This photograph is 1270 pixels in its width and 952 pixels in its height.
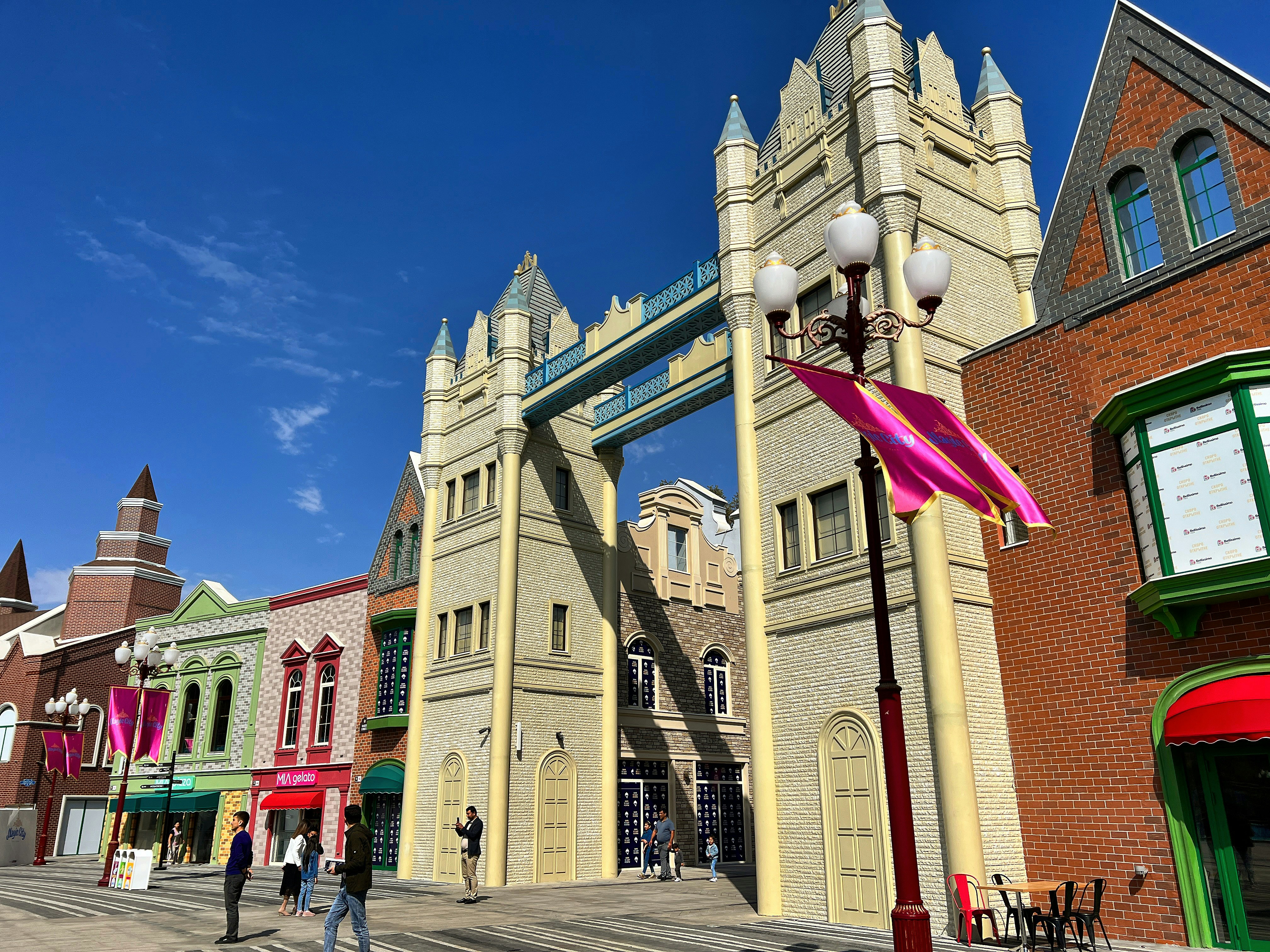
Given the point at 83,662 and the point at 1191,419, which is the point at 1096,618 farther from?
the point at 83,662

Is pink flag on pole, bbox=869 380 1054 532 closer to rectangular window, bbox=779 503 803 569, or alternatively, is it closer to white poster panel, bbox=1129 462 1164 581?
white poster panel, bbox=1129 462 1164 581

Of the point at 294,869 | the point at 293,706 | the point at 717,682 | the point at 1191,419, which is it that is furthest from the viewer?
the point at 293,706

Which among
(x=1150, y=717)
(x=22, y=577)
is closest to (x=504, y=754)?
(x=1150, y=717)

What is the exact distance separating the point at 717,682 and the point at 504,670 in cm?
1016

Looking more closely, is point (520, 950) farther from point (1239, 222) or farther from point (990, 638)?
point (1239, 222)

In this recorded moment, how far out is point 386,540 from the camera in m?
30.7

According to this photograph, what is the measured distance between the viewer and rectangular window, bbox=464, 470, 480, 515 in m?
26.4

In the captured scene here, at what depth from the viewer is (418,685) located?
26.0 metres

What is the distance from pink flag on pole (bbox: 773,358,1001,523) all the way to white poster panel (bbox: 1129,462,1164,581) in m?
5.59

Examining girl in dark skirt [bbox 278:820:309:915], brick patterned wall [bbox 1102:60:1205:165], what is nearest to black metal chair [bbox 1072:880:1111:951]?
brick patterned wall [bbox 1102:60:1205:165]

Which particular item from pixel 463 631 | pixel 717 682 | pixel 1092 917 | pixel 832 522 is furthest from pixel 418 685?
pixel 1092 917

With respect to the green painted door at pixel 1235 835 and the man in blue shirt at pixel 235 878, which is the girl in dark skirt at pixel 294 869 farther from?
the green painted door at pixel 1235 835

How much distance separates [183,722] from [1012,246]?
34245 mm

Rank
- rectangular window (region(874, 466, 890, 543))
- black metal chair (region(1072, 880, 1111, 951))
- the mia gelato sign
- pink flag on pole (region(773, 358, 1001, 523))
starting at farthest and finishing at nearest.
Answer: the mia gelato sign < rectangular window (region(874, 466, 890, 543)) < black metal chair (region(1072, 880, 1111, 951)) < pink flag on pole (region(773, 358, 1001, 523))
